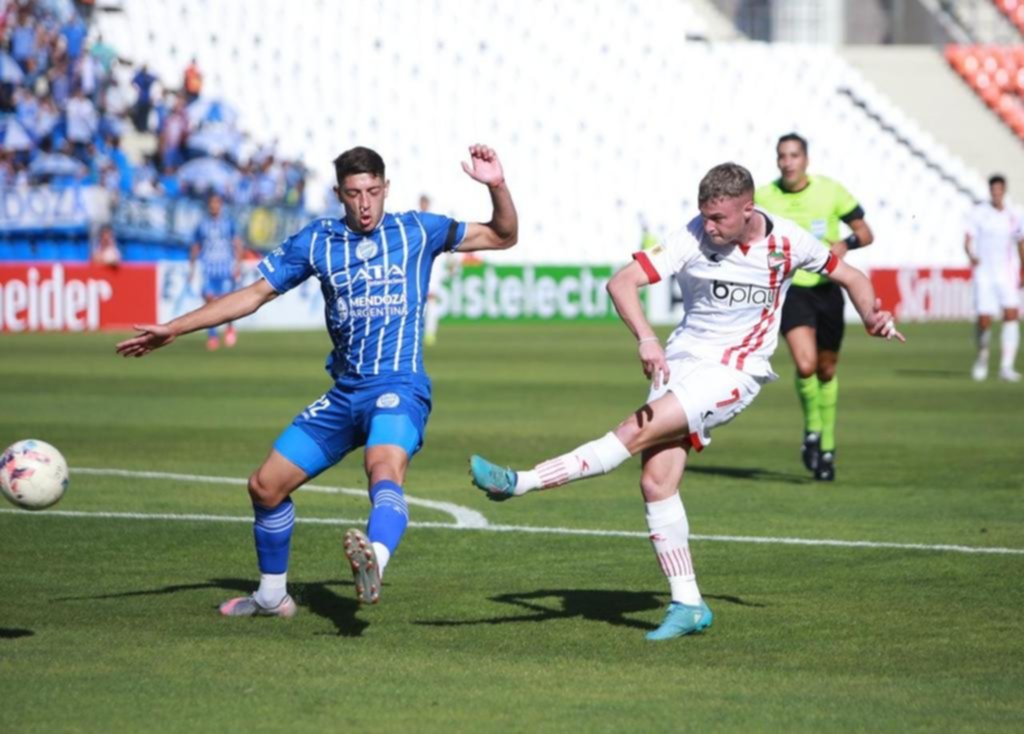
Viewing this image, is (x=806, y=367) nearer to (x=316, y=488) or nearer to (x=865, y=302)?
(x=316, y=488)

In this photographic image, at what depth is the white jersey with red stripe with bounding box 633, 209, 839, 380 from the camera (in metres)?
7.59

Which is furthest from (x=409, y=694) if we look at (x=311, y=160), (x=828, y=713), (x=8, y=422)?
(x=311, y=160)

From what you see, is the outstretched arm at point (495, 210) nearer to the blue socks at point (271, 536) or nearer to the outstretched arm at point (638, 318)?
the outstretched arm at point (638, 318)

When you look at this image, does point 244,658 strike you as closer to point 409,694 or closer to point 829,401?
point 409,694

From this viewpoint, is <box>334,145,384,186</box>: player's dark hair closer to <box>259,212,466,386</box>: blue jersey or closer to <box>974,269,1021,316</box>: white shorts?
<box>259,212,466,386</box>: blue jersey

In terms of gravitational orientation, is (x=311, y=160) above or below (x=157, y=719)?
above

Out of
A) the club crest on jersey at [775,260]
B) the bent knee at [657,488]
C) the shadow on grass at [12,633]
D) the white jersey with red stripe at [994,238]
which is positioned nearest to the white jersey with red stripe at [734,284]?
the club crest on jersey at [775,260]

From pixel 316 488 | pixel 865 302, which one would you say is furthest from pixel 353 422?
pixel 316 488

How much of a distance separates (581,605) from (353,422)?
1353mm

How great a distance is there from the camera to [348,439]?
7.65 meters

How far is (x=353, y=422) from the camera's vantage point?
7.54 metres

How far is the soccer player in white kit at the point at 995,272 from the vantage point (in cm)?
2328

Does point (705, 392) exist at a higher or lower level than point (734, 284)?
lower

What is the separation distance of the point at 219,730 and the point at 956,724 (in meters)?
2.27
